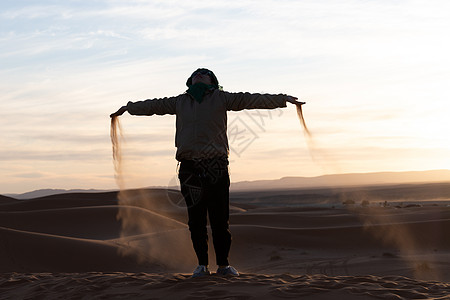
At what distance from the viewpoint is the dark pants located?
6125mm

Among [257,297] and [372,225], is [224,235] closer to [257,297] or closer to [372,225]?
[257,297]

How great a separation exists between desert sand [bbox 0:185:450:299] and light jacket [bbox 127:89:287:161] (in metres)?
1.37

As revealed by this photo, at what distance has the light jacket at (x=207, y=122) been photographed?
6062 mm

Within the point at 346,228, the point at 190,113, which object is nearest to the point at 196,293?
the point at 190,113

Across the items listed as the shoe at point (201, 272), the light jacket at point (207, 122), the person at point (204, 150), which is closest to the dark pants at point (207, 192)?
the person at point (204, 150)

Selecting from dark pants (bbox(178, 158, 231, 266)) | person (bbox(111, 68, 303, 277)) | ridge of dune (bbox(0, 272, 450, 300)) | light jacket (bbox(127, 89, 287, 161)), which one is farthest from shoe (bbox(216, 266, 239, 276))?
light jacket (bbox(127, 89, 287, 161))

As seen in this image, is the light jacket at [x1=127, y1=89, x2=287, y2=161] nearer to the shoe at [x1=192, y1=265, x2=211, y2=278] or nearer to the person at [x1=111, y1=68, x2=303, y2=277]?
the person at [x1=111, y1=68, x2=303, y2=277]

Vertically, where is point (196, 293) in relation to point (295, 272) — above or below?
above

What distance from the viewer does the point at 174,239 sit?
14.8m

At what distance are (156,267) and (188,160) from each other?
657 centimetres

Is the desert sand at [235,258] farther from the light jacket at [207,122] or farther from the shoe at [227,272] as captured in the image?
the light jacket at [207,122]

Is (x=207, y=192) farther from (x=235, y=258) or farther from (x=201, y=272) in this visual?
(x=235, y=258)

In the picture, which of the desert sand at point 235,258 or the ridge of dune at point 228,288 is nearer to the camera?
the ridge of dune at point 228,288

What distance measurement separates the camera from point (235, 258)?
46.4 ft
